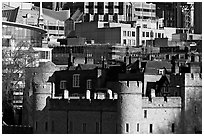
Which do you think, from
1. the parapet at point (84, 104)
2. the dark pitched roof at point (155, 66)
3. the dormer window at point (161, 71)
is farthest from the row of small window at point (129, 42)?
the parapet at point (84, 104)

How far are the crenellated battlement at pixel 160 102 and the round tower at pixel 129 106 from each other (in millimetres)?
511

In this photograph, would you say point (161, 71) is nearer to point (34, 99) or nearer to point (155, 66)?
point (155, 66)

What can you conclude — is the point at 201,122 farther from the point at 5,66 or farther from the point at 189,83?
the point at 5,66

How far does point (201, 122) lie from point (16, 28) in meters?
38.2

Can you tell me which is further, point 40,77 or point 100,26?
point 100,26

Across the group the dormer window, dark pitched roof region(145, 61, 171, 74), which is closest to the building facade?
the dormer window

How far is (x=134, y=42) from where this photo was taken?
378 feet

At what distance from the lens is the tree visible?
5981cm

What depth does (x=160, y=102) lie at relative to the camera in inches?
1885

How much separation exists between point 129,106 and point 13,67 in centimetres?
2061

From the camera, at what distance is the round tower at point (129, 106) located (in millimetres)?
46688

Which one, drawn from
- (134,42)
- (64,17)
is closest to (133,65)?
(134,42)

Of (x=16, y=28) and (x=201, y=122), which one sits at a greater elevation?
(x=16, y=28)

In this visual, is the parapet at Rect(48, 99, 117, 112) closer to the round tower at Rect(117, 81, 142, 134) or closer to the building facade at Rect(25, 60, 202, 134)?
the building facade at Rect(25, 60, 202, 134)
